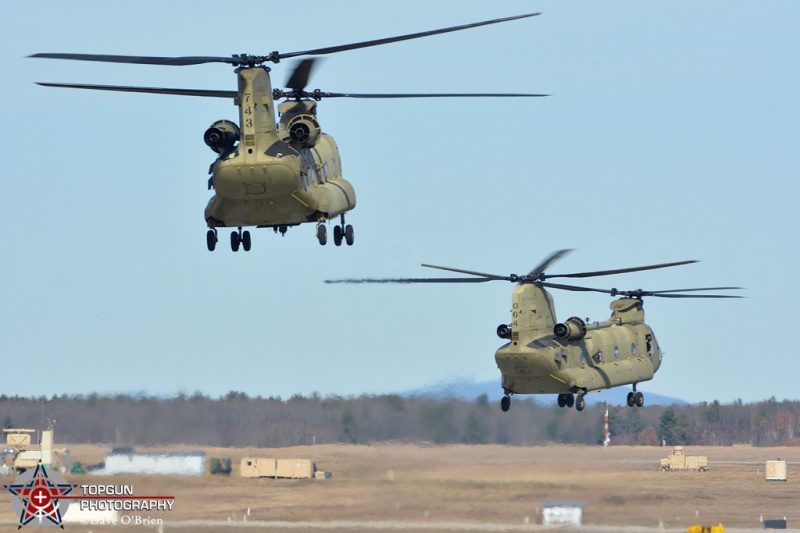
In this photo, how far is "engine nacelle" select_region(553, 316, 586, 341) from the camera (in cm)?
6188

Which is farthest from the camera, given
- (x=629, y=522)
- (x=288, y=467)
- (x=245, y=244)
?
(x=288, y=467)

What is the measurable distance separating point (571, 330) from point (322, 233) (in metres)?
21.8

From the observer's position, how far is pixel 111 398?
73.1 m

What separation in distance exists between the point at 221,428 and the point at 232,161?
115 ft

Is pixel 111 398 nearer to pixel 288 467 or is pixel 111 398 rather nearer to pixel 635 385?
pixel 288 467

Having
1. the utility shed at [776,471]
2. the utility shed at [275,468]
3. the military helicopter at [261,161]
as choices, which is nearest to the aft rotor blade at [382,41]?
the military helicopter at [261,161]

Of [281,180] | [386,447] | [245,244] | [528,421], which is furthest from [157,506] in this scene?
[281,180]

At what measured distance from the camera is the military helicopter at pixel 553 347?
61469mm

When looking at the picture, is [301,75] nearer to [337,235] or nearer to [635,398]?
[337,235]

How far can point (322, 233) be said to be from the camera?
1674 inches

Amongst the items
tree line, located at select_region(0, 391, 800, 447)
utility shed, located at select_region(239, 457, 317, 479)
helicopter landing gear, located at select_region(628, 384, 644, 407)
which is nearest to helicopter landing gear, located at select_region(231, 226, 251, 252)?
tree line, located at select_region(0, 391, 800, 447)

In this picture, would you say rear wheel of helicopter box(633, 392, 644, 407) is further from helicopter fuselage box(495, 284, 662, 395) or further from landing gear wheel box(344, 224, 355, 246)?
landing gear wheel box(344, 224, 355, 246)

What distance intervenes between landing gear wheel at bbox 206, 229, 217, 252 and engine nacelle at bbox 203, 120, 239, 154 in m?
3.81

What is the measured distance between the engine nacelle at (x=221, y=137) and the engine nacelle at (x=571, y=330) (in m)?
24.8
